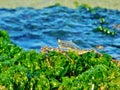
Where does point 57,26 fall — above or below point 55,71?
below

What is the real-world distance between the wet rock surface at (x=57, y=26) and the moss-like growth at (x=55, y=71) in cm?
262

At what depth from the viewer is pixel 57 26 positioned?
42.2 ft

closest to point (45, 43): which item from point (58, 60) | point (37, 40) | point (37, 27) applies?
point (37, 40)

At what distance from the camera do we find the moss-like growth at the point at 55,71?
6633 millimetres

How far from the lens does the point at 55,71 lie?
282 inches

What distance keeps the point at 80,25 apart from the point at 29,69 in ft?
20.0

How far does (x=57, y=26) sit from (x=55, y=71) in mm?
5769

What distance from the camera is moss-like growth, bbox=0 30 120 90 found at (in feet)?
21.8

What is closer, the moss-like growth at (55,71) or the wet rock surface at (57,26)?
the moss-like growth at (55,71)

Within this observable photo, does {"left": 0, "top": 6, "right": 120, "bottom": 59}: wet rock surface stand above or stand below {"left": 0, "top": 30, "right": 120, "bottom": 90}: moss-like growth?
below

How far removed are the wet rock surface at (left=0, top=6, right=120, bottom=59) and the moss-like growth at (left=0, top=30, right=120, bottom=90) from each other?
262 centimetres

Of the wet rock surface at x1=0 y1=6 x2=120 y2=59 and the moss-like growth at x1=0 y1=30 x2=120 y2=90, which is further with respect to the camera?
the wet rock surface at x1=0 y1=6 x2=120 y2=59

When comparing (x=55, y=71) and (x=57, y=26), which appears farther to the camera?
(x=57, y=26)

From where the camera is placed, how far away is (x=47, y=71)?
714cm
